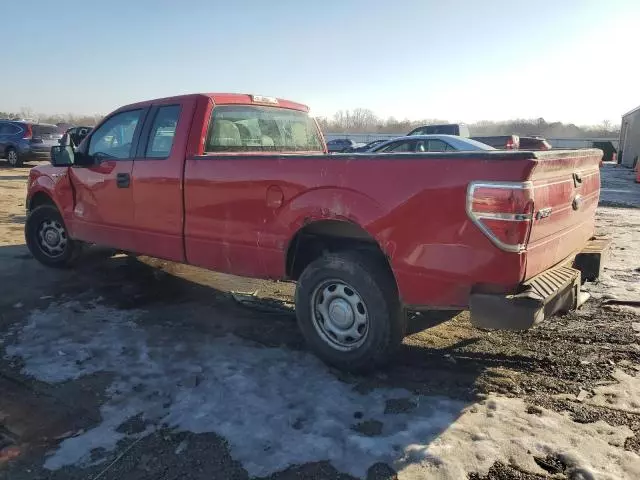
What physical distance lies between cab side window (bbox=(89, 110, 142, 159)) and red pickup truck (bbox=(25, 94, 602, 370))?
0.06ft

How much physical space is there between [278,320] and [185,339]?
90 cm

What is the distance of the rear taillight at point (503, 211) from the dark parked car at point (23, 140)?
64.1 feet

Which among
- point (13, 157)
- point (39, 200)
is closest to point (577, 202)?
point (39, 200)

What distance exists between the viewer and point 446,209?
3.04 metres

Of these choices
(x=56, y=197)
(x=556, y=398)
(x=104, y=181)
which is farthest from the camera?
(x=56, y=197)

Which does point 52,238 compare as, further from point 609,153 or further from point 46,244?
point 609,153

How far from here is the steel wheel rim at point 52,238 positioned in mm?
6377

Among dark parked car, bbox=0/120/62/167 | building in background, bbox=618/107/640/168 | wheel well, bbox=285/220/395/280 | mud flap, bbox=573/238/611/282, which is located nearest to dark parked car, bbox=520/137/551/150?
mud flap, bbox=573/238/611/282

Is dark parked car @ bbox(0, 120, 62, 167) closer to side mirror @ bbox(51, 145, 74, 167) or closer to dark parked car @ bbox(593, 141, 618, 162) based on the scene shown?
side mirror @ bbox(51, 145, 74, 167)

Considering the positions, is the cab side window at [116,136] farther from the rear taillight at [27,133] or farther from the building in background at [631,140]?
the building in background at [631,140]

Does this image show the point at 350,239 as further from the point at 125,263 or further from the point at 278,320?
the point at 125,263

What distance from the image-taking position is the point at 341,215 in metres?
3.52

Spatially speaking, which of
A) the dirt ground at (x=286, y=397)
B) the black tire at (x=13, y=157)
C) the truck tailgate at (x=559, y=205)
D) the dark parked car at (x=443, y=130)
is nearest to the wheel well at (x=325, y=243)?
the dirt ground at (x=286, y=397)

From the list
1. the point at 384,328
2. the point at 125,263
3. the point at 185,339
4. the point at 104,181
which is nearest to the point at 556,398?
the point at 384,328
